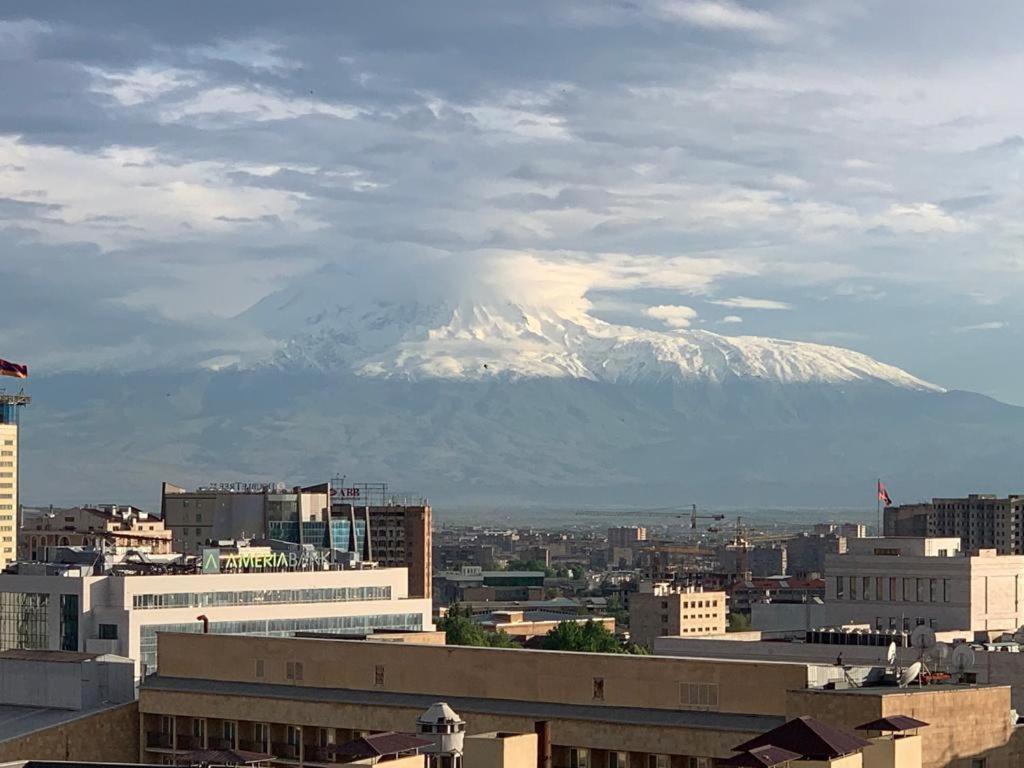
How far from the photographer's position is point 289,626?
167 metres

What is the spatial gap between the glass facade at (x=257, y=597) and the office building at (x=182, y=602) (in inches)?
3.0

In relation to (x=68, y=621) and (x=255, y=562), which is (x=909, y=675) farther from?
(x=255, y=562)

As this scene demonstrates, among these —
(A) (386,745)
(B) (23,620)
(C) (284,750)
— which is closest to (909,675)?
(A) (386,745)

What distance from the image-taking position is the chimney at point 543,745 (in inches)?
2496

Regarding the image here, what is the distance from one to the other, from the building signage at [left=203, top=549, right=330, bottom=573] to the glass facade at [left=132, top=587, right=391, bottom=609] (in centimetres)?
407

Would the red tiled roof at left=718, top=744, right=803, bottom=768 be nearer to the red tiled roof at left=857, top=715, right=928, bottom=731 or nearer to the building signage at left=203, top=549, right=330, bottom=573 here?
the red tiled roof at left=857, top=715, right=928, bottom=731

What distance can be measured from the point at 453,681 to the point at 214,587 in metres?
93.9

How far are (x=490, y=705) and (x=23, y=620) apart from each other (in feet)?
335

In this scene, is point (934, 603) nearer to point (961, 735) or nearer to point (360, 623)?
point (360, 623)

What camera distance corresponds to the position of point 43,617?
163500 millimetres

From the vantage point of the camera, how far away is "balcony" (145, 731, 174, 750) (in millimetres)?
78125

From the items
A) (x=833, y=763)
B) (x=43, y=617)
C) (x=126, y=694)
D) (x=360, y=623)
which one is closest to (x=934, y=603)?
(x=360, y=623)

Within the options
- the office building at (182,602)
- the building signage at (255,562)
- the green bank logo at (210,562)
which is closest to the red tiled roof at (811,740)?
the office building at (182,602)

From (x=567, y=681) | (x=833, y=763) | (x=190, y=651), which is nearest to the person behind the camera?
(x=833, y=763)
